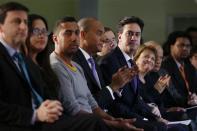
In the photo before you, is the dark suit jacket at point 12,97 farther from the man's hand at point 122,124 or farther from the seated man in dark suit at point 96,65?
the seated man in dark suit at point 96,65

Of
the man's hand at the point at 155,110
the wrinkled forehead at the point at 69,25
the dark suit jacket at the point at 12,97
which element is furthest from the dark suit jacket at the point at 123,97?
the dark suit jacket at the point at 12,97

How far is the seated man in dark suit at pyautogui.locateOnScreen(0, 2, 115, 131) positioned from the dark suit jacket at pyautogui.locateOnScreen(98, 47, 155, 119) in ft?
3.12

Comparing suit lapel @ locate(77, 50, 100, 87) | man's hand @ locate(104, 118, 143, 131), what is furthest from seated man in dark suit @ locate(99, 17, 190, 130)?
man's hand @ locate(104, 118, 143, 131)

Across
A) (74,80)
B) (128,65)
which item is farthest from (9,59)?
(128,65)

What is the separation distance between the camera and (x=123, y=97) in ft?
13.0

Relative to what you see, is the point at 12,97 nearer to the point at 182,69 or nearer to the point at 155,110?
the point at 155,110

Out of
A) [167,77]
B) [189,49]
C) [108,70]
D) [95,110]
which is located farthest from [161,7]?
[95,110]

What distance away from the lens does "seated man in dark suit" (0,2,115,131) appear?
8.65ft

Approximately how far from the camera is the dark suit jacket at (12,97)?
2.64 meters

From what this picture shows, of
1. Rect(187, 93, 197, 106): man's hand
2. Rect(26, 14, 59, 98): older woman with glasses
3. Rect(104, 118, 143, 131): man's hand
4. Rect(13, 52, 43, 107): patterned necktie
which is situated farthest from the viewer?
Rect(187, 93, 197, 106): man's hand

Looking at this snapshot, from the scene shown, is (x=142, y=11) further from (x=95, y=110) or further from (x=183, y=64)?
(x=95, y=110)

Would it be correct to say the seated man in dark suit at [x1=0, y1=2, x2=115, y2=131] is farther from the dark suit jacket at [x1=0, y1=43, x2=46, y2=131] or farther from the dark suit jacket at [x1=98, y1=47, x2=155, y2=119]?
the dark suit jacket at [x1=98, y1=47, x2=155, y2=119]

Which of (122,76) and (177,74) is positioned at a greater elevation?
(122,76)

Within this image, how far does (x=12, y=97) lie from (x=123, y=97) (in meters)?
1.42
